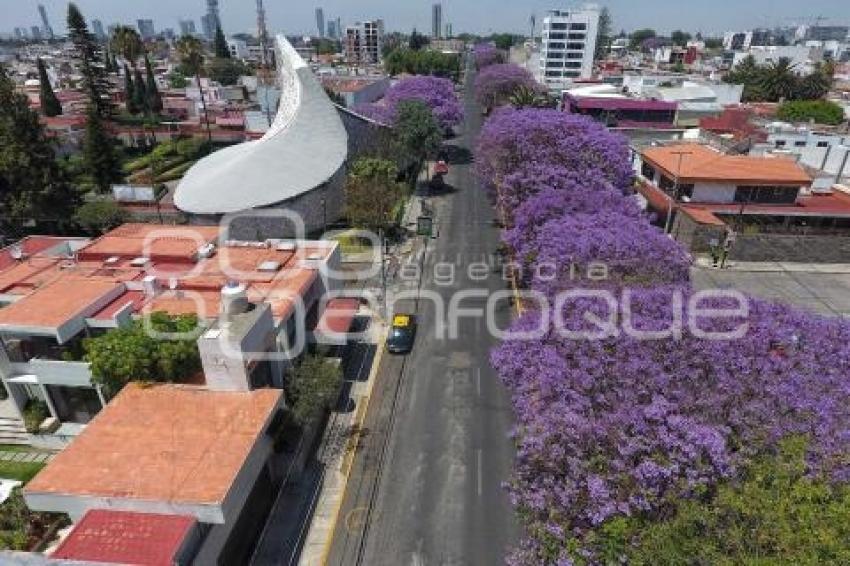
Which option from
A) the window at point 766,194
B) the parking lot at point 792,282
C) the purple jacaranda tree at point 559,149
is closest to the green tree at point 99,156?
the purple jacaranda tree at point 559,149

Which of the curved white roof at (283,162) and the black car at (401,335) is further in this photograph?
the curved white roof at (283,162)

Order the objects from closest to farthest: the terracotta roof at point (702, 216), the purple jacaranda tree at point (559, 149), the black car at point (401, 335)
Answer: the black car at point (401, 335) < the purple jacaranda tree at point (559, 149) < the terracotta roof at point (702, 216)

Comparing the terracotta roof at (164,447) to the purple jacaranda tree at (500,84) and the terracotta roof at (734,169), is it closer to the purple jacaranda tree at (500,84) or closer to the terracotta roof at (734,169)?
the terracotta roof at (734,169)

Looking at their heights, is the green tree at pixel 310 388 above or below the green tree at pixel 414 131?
below

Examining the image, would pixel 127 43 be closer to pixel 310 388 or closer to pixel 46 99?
pixel 46 99

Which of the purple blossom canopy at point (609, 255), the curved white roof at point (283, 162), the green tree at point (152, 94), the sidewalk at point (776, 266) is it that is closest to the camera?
the purple blossom canopy at point (609, 255)

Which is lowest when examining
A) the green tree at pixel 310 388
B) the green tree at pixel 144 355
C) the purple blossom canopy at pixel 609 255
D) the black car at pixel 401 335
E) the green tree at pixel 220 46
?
the black car at pixel 401 335
